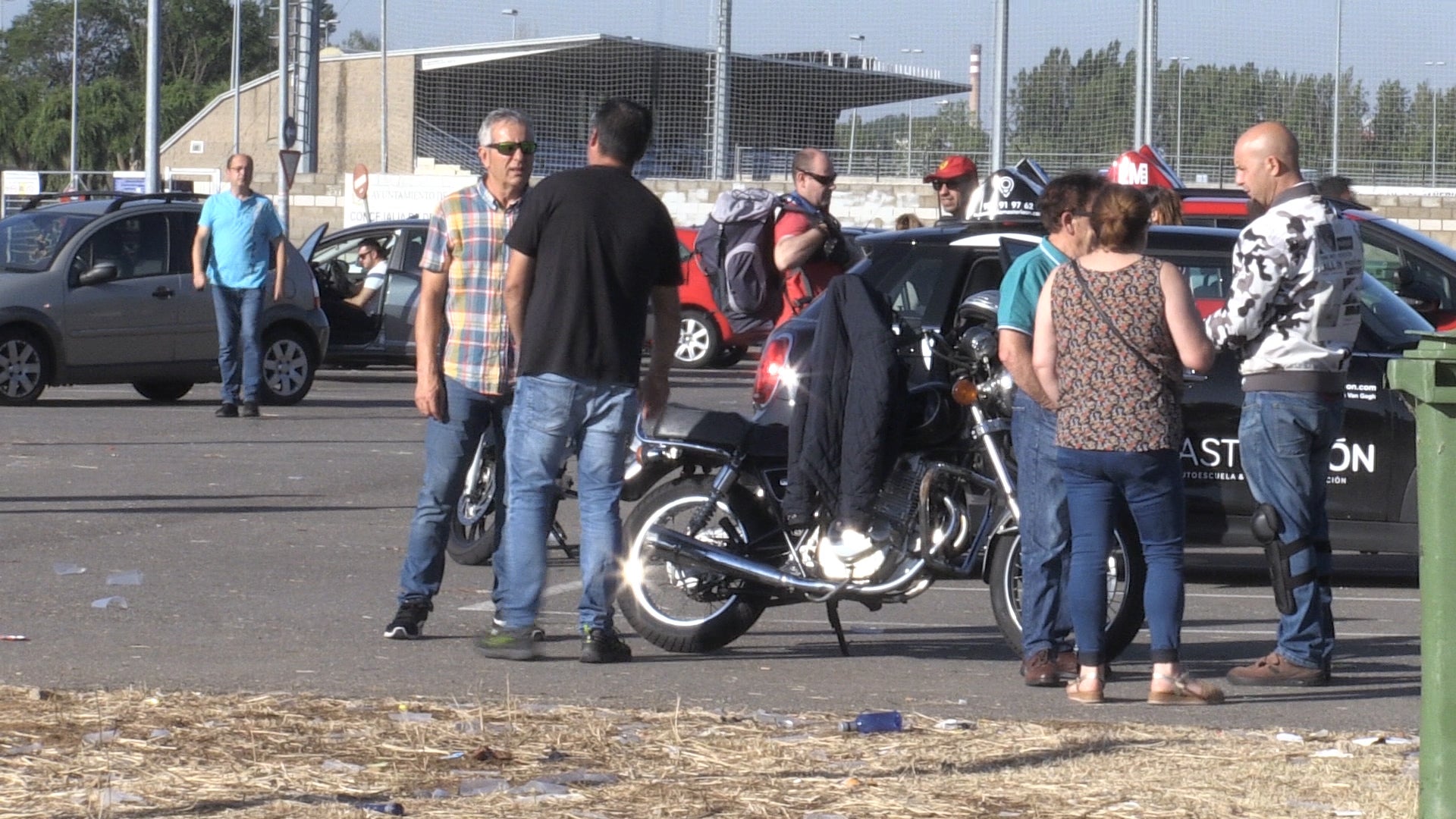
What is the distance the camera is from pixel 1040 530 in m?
6.88

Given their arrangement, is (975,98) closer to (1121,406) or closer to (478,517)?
(478,517)

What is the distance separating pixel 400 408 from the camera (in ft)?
58.7

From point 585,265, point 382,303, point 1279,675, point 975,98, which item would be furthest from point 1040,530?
point 975,98

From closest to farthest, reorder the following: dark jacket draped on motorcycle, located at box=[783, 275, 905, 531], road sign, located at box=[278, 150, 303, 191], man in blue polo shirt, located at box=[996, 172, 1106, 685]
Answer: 1. man in blue polo shirt, located at box=[996, 172, 1106, 685]
2. dark jacket draped on motorcycle, located at box=[783, 275, 905, 531]
3. road sign, located at box=[278, 150, 303, 191]

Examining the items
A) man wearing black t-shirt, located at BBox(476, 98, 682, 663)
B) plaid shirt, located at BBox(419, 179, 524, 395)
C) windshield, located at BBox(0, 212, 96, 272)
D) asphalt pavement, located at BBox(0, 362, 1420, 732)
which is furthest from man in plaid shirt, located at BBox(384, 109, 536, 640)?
windshield, located at BBox(0, 212, 96, 272)

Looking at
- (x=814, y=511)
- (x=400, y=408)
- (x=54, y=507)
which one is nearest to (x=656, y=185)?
(x=400, y=408)

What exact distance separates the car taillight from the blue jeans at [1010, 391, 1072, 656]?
1.41 metres

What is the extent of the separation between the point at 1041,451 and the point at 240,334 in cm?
1024

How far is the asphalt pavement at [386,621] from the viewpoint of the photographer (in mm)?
6547

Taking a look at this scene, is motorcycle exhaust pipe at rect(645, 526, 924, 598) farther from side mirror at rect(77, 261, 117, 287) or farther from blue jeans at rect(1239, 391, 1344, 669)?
side mirror at rect(77, 261, 117, 287)

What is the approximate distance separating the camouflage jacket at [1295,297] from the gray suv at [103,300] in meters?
11.7

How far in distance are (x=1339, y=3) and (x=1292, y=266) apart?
32.4 m

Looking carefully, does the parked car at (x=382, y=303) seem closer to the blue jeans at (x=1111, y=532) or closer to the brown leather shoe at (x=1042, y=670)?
the brown leather shoe at (x=1042, y=670)

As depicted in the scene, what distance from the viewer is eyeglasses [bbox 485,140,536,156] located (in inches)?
289
